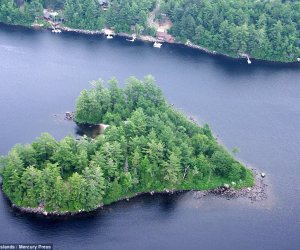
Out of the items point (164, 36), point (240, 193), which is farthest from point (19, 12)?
point (240, 193)

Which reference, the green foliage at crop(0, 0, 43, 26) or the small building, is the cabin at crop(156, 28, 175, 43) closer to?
the small building

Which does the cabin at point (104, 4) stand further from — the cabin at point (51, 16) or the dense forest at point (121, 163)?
the dense forest at point (121, 163)

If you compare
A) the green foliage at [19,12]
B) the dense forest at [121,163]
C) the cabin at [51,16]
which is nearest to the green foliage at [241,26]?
the cabin at [51,16]

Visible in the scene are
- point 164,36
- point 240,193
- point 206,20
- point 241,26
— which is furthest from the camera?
point 164,36

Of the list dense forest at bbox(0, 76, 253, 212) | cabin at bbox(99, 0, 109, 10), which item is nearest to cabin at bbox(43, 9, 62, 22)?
cabin at bbox(99, 0, 109, 10)

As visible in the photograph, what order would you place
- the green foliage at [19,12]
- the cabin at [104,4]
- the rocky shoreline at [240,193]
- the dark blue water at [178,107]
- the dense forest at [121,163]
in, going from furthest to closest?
the cabin at [104,4]
the green foliage at [19,12]
the rocky shoreline at [240,193]
the dense forest at [121,163]
the dark blue water at [178,107]

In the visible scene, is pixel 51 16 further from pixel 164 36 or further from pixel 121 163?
pixel 121 163
